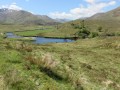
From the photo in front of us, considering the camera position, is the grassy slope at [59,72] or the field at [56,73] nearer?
the field at [56,73]

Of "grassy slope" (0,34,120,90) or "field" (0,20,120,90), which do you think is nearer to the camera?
"field" (0,20,120,90)

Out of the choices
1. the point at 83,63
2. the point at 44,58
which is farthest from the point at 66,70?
the point at 83,63

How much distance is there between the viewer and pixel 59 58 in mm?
24594

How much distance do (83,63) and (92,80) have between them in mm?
4252

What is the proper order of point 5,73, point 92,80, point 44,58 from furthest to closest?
point 44,58, point 92,80, point 5,73

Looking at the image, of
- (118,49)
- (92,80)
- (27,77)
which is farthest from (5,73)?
(118,49)

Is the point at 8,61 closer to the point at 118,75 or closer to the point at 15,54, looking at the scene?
the point at 15,54

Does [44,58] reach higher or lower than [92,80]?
higher

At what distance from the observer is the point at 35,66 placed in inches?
733

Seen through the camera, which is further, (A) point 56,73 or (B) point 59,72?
(B) point 59,72

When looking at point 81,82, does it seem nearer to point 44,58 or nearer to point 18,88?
point 44,58

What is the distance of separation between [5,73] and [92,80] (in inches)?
293

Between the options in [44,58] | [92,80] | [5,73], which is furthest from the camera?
[44,58]

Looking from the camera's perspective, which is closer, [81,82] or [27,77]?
[27,77]
